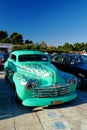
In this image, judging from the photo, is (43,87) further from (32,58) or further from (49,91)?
(32,58)

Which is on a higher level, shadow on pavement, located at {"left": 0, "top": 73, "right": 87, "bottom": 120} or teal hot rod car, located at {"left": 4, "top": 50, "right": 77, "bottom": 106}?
teal hot rod car, located at {"left": 4, "top": 50, "right": 77, "bottom": 106}

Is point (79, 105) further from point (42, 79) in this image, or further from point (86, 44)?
point (86, 44)

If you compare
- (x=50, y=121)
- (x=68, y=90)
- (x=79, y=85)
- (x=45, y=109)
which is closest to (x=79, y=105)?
(x=68, y=90)

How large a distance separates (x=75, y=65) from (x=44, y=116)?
4240mm

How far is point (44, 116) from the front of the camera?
178 inches

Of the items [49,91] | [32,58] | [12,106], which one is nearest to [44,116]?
[49,91]

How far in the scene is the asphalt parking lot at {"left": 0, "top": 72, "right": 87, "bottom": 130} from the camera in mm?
3990

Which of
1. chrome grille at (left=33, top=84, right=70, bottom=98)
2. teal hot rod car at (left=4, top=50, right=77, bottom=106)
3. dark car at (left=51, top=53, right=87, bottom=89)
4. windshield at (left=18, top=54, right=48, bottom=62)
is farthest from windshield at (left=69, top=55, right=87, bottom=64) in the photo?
chrome grille at (left=33, top=84, right=70, bottom=98)

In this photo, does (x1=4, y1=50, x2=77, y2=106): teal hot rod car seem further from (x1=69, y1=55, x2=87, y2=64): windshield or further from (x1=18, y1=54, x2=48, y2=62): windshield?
(x1=69, y1=55, x2=87, y2=64): windshield

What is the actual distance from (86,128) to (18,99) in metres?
2.23

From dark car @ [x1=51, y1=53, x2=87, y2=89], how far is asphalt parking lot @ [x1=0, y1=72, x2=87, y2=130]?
196 cm

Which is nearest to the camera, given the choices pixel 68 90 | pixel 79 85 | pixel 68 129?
pixel 68 129

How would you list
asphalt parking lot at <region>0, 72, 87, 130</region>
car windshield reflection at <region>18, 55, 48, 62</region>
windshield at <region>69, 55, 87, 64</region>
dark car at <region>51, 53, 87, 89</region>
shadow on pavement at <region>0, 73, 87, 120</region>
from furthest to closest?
windshield at <region>69, 55, 87, 64</region>
dark car at <region>51, 53, 87, 89</region>
car windshield reflection at <region>18, 55, 48, 62</region>
shadow on pavement at <region>0, 73, 87, 120</region>
asphalt parking lot at <region>0, 72, 87, 130</region>

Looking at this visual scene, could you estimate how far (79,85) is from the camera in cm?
765
